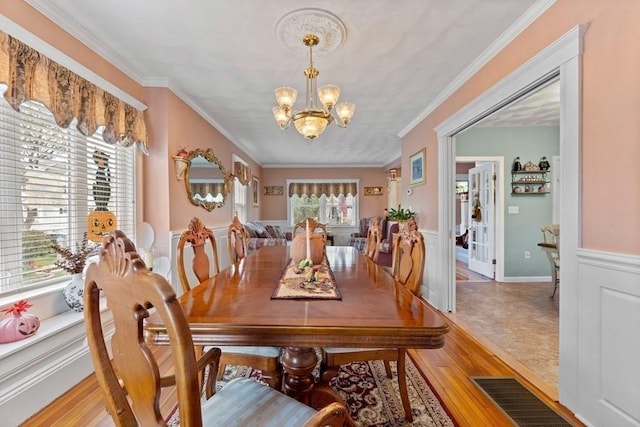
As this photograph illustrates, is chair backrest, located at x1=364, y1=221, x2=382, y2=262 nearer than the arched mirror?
Yes

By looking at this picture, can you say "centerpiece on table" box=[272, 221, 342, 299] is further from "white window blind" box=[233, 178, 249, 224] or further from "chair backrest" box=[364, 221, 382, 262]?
"white window blind" box=[233, 178, 249, 224]

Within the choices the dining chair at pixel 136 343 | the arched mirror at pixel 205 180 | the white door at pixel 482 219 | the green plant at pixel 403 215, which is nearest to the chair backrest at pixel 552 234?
the white door at pixel 482 219

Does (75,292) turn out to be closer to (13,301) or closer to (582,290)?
(13,301)

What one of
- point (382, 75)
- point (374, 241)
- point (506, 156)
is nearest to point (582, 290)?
point (374, 241)

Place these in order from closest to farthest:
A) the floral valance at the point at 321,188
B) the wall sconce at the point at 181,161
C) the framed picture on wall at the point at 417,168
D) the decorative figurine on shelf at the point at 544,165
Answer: the wall sconce at the point at 181,161, the framed picture on wall at the point at 417,168, the decorative figurine on shelf at the point at 544,165, the floral valance at the point at 321,188

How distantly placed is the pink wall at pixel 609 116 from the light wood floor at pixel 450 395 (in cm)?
110

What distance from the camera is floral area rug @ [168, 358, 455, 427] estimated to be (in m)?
1.62

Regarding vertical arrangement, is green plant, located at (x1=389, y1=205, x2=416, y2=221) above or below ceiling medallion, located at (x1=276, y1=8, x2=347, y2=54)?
below

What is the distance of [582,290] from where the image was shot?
1611 millimetres

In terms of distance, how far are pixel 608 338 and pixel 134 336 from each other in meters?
2.08

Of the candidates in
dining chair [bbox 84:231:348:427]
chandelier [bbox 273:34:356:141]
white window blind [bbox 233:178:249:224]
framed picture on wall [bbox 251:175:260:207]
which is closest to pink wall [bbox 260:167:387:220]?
framed picture on wall [bbox 251:175:260:207]

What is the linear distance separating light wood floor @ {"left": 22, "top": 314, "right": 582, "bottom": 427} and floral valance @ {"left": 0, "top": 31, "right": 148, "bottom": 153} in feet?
5.73

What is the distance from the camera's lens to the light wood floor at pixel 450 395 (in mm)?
1636

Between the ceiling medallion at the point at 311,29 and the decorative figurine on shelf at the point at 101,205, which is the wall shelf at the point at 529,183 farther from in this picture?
the decorative figurine on shelf at the point at 101,205
